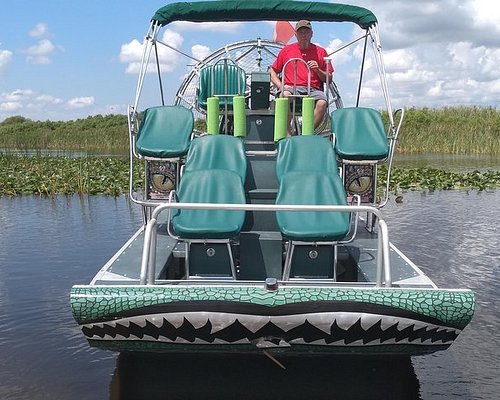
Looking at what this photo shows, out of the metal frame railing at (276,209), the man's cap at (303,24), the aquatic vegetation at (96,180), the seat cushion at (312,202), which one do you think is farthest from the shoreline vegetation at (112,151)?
the metal frame railing at (276,209)

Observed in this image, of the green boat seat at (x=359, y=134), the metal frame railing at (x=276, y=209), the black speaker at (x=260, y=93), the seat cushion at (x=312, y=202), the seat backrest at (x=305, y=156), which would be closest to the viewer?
the metal frame railing at (x=276, y=209)

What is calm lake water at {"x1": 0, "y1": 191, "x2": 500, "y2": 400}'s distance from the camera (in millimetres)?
4285

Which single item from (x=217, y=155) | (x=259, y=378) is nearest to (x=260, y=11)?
(x=217, y=155)

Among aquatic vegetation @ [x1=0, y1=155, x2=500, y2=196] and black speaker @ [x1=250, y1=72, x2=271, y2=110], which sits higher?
black speaker @ [x1=250, y1=72, x2=271, y2=110]

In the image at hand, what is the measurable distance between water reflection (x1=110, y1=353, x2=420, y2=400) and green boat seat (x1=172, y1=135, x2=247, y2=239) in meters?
0.90

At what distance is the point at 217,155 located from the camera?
523 centimetres

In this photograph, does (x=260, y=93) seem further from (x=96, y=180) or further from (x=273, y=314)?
(x=96, y=180)

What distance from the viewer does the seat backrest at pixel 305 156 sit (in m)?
5.08

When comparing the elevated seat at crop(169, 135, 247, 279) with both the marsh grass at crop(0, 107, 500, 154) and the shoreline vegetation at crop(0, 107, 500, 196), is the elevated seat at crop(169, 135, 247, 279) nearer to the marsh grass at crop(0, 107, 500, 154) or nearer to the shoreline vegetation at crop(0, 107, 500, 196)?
the shoreline vegetation at crop(0, 107, 500, 196)

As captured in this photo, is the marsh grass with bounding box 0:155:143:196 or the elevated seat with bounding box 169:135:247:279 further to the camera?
the marsh grass with bounding box 0:155:143:196

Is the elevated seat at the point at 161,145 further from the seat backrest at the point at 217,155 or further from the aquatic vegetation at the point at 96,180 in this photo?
the aquatic vegetation at the point at 96,180

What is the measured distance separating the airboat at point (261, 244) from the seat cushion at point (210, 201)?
1cm

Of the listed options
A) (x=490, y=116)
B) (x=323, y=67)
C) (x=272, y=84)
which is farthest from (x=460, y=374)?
(x=490, y=116)

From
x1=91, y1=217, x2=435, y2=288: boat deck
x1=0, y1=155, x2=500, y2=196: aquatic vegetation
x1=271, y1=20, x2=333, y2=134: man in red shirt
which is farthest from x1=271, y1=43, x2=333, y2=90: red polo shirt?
x1=0, y1=155, x2=500, y2=196: aquatic vegetation
